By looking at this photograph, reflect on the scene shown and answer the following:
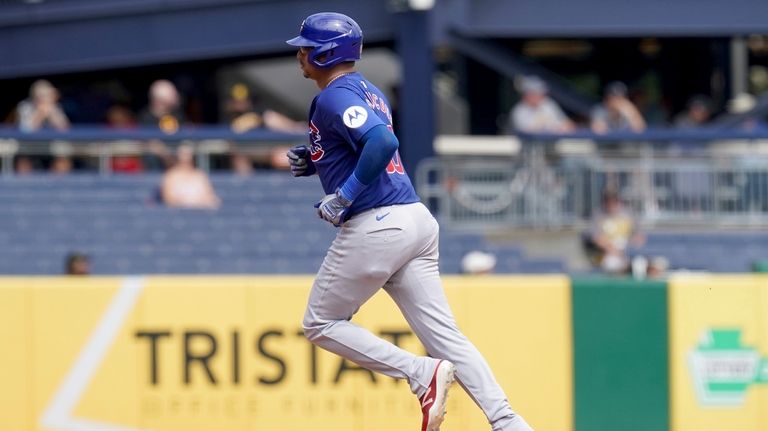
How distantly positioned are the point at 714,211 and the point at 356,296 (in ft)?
25.7

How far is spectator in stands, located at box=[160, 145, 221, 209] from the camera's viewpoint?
1327 centimetres

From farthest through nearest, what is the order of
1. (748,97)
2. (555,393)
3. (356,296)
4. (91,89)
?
(748,97) → (91,89) → (555,393) → (356,296)

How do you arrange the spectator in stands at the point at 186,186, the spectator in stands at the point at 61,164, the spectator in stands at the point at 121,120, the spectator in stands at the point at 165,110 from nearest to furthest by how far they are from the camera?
1. the spectator in stands at the point at 186,186
2. the spectator in stands at the point at 165,110
3. the spectator in stands at the point at 61,164
4. the spectator in stands at the point at 121,120

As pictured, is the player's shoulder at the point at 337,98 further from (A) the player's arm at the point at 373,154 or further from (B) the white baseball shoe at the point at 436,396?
(B) the white baseball shoe at the point at 436,396

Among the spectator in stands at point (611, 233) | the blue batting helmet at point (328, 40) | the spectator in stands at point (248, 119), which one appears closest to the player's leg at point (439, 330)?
the blue batting helmet at point (328, 40)

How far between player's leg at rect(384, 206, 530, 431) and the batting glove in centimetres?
59

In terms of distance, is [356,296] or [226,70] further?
[226,70]

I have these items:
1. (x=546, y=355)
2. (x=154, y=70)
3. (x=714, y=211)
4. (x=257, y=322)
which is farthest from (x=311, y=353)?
(x=154, y=70)

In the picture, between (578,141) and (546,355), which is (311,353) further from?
(578,141)

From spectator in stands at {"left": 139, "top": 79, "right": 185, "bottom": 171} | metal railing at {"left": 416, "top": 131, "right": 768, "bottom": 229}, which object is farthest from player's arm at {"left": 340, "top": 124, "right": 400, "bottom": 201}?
spectator in stands at {"left": 139, "top": 79, "right": 185, "bottom": 171}

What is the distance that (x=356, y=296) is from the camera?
604cm

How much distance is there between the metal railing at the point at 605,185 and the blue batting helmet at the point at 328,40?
7.34m

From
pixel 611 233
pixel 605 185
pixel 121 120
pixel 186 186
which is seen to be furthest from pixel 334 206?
pixel 121 120

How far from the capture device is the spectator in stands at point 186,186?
13.3m
